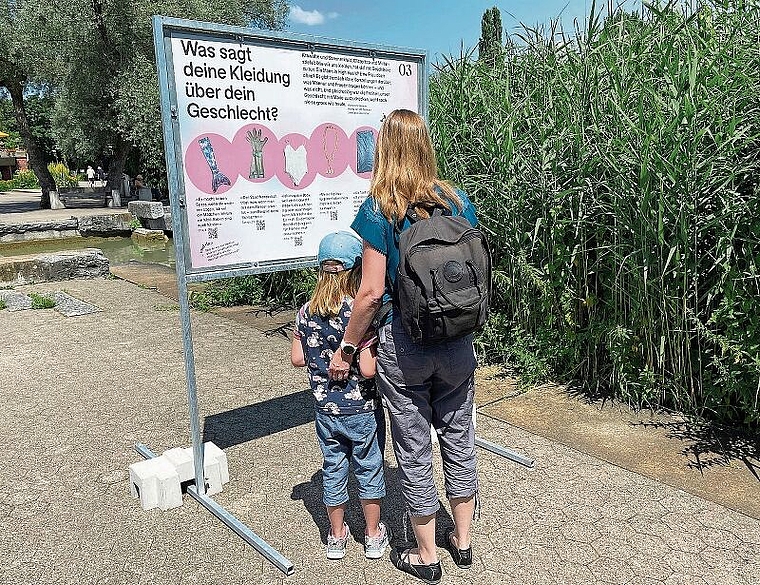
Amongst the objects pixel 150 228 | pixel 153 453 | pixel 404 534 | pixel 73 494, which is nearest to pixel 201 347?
pixel 153 453

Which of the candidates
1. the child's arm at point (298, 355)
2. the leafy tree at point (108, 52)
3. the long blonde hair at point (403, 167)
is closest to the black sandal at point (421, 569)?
the child's arm at point (298, 355)

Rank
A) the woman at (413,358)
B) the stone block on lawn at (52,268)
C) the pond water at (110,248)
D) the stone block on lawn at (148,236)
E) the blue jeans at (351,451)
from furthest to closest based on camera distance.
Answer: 1. the stone block on lawn at (148,236)
2. the pond water at (110,248)
3. the stone block on lawn at (52,268)
4. the blue jeans at (351,451)
5. the woman at (413,358)

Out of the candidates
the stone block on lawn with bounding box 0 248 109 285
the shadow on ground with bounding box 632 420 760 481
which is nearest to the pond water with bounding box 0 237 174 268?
the stone block on lawn with bounding box 0 248 109 285

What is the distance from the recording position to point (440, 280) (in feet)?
8.12

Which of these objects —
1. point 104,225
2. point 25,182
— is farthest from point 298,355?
point 25,182

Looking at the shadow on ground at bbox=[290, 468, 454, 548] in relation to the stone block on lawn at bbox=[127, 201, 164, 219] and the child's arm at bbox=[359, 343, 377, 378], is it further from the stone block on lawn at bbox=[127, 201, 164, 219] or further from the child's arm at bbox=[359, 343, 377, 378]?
the stone block on lawn at bbox=[127, 201, 164, 219]

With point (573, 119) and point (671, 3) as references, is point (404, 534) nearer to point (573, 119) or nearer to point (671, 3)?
point (573, 119)

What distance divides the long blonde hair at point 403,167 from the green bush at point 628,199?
193 centimetres

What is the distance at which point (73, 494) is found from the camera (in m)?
3.87

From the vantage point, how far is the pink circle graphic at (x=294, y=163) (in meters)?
3.80

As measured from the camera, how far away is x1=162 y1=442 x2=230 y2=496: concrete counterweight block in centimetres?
376

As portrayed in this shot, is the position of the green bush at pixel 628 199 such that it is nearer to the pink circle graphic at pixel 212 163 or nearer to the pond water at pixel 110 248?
the pink circle graphic at pixel 212 163

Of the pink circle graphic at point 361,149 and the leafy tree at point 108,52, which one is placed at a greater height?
the leafy tree at point 108,52

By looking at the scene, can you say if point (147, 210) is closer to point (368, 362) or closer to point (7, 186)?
point (368, 362)
